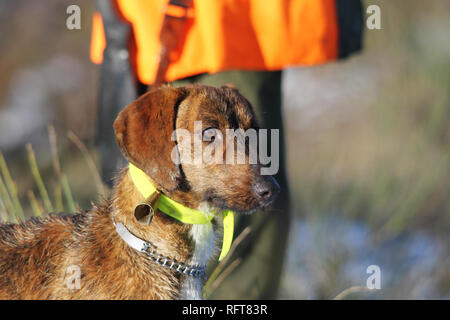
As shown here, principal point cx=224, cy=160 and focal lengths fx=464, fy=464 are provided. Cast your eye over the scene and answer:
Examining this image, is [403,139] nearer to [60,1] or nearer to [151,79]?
[151,79]

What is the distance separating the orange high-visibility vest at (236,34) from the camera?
8.87 feet

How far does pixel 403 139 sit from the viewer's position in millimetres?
4992

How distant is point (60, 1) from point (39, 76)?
0.99 meters

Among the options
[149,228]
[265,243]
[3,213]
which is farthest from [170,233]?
[3,213]

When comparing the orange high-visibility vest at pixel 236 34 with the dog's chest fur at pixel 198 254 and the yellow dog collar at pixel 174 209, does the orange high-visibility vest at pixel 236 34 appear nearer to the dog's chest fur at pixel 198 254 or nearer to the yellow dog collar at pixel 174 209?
the yellow dog collar at pixel 174 209

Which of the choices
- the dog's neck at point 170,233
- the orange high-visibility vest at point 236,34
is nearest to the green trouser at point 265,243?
the orange high-visibility vest at point 236,34

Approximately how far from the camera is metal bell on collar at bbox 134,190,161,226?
198 centimetres

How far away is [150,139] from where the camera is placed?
206cm

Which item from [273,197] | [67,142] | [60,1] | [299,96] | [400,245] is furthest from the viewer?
[299,96]

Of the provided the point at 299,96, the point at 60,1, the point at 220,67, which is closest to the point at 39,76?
the point at 60,1

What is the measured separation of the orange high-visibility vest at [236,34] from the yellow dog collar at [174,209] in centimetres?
82

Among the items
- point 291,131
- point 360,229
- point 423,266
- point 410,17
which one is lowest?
point 423,266

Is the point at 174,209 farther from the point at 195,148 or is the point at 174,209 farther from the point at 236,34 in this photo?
the point at 236,34

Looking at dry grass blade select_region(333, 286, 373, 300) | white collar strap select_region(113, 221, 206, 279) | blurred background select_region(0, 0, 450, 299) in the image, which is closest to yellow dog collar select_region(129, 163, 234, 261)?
white collar strap select_region(113, 221, 206, 279)
